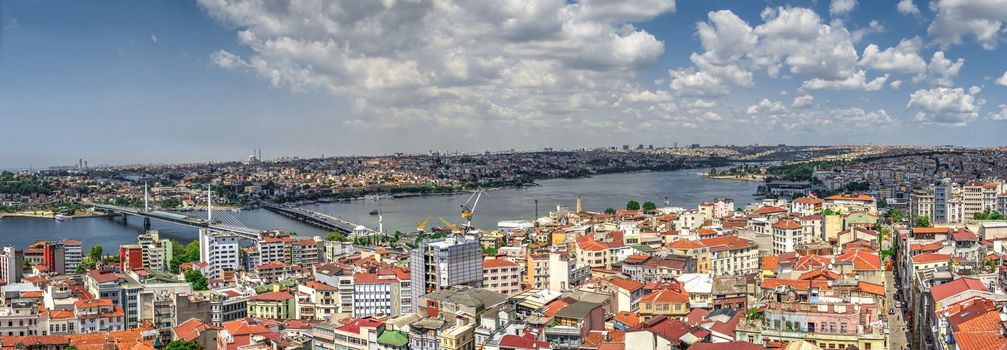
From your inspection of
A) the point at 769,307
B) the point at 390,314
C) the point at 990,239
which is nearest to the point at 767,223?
the point at 990,239

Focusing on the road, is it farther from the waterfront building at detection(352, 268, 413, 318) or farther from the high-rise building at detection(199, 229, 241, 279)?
the high-rise building at detection(199, 229, 241, 279)

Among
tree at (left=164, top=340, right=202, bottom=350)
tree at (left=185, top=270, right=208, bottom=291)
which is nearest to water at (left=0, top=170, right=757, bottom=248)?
tree at (left=185, top=270, right=208, bottom=291)

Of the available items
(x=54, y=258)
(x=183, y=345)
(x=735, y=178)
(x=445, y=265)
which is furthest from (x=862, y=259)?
(x=735, y=178)

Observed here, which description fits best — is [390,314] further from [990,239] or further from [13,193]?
[13,193]

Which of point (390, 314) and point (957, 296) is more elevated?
point (957, 296)

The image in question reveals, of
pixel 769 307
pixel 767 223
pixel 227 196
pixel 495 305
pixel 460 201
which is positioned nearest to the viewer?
pixel 769 307

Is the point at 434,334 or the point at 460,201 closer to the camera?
the point at 434,334

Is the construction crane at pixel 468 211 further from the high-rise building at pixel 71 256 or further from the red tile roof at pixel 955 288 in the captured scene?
the red tile roof at pixel 955 288
